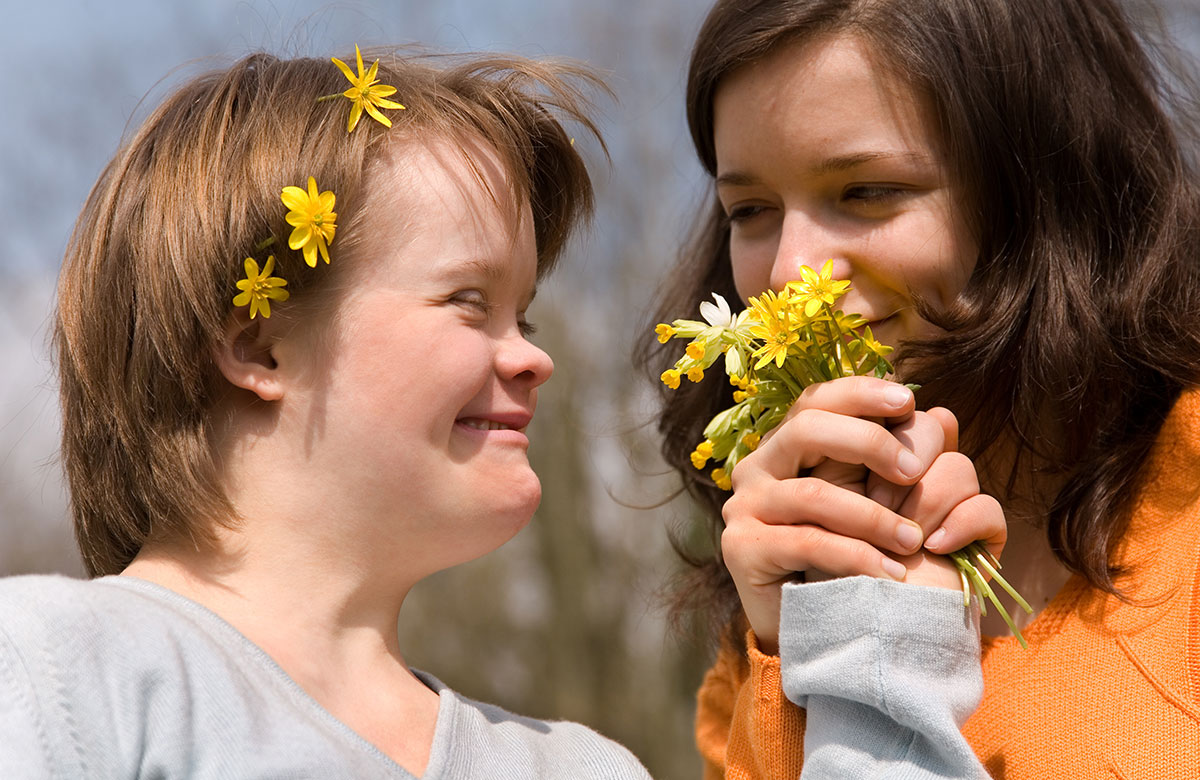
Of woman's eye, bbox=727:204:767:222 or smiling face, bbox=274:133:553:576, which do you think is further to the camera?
woman's eye, bbox=727:204:767:222

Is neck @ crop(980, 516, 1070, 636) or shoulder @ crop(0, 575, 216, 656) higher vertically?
shoulder @ crop(0, 575, 216, 656)

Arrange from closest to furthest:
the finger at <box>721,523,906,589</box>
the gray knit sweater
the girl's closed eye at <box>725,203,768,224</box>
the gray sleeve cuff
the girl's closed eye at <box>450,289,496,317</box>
→ the gray knit sweater < the gray sleeve cuff < the finger at <box>721,523,906,589</box> < the girl's closed eye at <box>450,289,496,317</box> < the girl's closed eye at <box>725,203,768,224</box>

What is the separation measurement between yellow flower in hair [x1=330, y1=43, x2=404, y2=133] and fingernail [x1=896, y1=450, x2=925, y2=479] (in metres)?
1.01

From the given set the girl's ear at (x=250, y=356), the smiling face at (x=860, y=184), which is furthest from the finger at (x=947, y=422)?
the girl's ear at (x=250, y=356)

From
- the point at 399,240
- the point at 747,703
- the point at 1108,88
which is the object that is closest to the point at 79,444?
the point at 399,240

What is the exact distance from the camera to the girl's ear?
1.83 metres

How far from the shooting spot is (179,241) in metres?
1.80

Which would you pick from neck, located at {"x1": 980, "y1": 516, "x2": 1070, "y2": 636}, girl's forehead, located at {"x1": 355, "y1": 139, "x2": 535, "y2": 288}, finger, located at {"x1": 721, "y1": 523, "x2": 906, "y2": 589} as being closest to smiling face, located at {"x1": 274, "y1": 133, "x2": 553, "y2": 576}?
girl's forehead, located at {"x1": 355, "y1": 139, "x2": 535, "y2": 288}

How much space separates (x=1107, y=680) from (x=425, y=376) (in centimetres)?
124

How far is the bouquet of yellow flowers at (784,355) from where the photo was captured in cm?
187

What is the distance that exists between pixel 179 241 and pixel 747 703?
1.29 m

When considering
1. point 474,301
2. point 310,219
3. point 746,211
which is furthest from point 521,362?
point 746,211

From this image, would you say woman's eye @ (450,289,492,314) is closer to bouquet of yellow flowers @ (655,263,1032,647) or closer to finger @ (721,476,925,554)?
bouquet of yellow flowers @ (655,263,1032,647)

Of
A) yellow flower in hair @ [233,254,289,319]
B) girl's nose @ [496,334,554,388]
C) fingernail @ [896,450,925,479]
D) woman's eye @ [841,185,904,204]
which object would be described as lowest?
fingernail @ [896,450,925,479]
